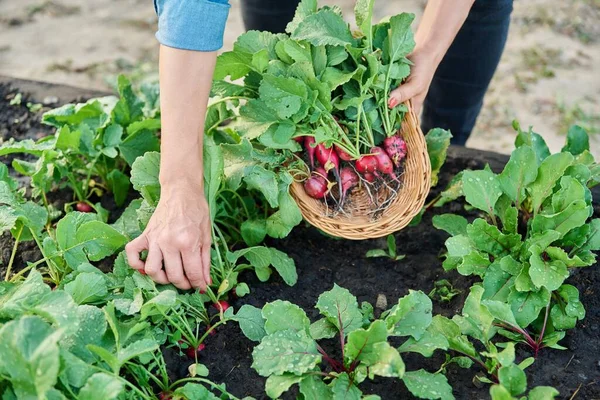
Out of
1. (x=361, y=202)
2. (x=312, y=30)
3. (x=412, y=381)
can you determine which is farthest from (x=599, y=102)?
(x=412, y=381)

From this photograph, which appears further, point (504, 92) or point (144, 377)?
point (504, 92)

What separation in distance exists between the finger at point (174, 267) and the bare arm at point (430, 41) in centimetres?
64

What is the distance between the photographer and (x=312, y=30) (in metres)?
1.61

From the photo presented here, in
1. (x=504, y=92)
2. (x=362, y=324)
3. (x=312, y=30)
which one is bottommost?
(x=504, y=92)

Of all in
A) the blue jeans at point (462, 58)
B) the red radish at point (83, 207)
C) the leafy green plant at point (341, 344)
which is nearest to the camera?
the leafy green plant at point (341, 344)

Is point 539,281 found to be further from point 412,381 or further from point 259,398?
point 259,398

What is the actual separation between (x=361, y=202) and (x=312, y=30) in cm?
47

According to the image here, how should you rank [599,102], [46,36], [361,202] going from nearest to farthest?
[361,202]
[599,102]
[46,36]

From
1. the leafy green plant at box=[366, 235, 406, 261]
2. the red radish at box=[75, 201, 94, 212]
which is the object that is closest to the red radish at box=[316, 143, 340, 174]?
the leafy green plant at box=[366, 235, 406, 261]

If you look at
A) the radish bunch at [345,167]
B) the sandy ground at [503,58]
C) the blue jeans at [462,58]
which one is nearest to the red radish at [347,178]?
the radish bunch at [345,167]

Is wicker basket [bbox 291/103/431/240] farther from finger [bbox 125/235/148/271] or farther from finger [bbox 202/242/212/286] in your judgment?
finger [bbox 125/235/148/271]

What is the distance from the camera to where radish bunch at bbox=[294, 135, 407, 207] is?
1.73 meters

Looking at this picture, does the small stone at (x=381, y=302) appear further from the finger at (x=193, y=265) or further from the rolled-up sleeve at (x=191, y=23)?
the rolled-up sleeve at (x=191, y=23)

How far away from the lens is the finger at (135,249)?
1498 mm
